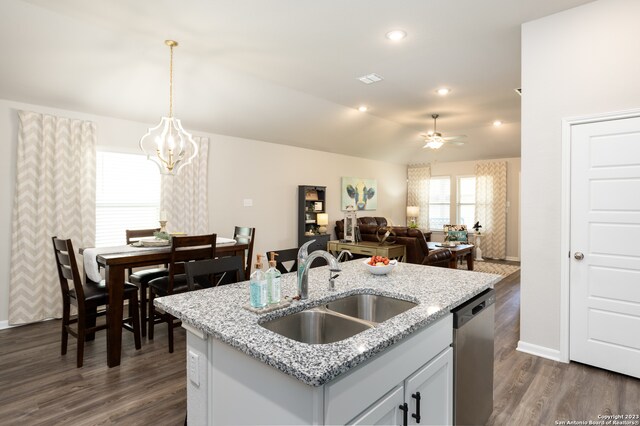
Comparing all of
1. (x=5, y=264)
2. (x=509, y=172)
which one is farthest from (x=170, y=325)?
(x=509, y=172)

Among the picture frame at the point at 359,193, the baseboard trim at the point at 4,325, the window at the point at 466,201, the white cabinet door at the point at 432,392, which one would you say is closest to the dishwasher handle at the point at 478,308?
the white cabinet door at the point at 432,392

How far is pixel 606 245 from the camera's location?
277 centimetres

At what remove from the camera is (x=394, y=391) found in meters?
1.28

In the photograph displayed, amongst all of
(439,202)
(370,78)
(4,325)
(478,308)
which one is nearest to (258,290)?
(478,308)

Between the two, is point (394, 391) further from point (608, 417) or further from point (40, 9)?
point (40, 9)

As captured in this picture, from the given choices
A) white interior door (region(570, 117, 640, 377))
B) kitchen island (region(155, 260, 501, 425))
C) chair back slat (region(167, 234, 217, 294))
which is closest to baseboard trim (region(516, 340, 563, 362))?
white interior door (region(570, 117, 640, 377))

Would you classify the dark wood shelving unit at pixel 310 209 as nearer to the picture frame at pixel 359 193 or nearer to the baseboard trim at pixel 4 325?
the picture frame at pixel 359 193

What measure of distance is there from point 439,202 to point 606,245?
6.94m

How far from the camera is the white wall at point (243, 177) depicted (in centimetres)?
378

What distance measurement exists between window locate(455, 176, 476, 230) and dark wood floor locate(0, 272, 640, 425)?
6164 mm

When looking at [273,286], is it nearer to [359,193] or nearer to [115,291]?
[115,291]

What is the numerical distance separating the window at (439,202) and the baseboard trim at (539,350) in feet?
21.3

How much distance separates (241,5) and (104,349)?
327 centimetres

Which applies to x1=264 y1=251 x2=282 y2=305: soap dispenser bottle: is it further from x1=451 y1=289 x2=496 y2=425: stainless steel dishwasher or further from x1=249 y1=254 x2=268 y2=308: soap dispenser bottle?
Result: x1=451 y1=289 x2=496 y2=425: stainless steel dishwasher
